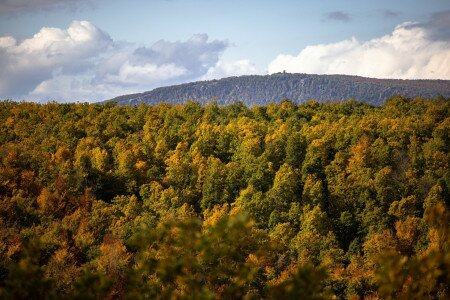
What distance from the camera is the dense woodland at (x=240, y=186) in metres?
62.4

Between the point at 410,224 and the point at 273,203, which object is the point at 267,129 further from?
the point at 410,224

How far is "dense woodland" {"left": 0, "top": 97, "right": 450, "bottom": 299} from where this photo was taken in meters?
62.4

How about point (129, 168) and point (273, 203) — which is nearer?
point (273, 203)

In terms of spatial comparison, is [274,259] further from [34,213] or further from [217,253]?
[217,253]

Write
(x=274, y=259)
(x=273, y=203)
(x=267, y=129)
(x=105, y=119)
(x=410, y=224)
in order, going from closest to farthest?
(x=274, y=259), (x=410, y=224), (x=273, y=203), (x=267, y=129), (x=105, y=119)

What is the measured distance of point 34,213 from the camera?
74375mm

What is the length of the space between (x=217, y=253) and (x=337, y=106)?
408ft

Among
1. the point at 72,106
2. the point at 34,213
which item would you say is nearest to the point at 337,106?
the point at 72,106

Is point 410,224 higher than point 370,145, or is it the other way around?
point 370,145

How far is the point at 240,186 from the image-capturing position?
296 feet

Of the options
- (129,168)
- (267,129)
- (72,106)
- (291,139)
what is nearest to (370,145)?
→ (291,139)

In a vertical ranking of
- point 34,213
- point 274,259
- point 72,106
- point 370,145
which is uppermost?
point 72,106

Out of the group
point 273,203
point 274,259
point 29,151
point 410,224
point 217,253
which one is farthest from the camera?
point 29,151

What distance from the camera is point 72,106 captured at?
14025 centimetres
